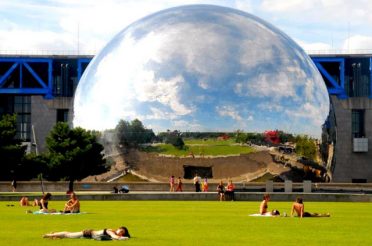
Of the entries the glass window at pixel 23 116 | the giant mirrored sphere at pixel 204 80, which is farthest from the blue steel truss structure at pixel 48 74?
the giant mirrored sphere at pixel 204 80

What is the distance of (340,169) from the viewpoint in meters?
89.8

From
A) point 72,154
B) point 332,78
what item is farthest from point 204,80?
point 332,78

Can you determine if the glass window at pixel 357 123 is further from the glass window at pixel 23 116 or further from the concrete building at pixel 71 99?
the glass window at pixel 23 116

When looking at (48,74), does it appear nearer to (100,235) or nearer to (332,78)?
(332,78)

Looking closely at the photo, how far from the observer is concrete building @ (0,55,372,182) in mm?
90312

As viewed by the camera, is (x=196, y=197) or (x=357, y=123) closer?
(x=196, y=197)

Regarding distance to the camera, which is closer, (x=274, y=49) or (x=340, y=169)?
(x=274, y=49)

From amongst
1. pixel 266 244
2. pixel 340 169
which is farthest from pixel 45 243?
pixel 340 169

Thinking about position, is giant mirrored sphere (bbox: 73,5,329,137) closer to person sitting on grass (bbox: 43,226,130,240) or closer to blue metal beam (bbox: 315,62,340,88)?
person sitting on grass (bbox: 43,226,130,240)

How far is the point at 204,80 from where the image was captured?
5212 centimetres

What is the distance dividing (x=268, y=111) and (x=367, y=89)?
143 feet

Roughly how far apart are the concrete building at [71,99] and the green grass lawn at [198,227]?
191 ft

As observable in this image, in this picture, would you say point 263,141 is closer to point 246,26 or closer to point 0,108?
point 246,26

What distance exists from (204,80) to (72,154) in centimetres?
1246
